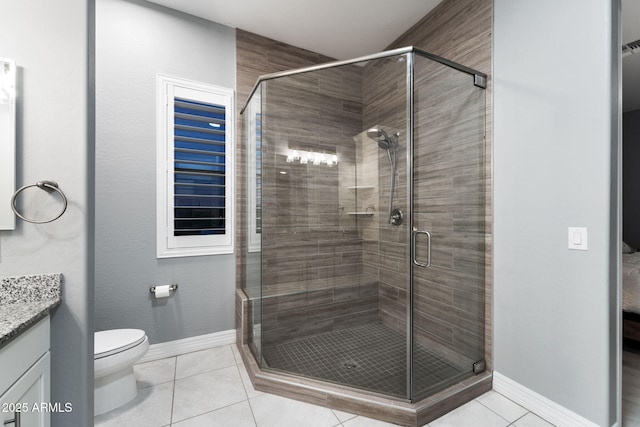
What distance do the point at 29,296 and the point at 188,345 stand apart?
64.9 inches

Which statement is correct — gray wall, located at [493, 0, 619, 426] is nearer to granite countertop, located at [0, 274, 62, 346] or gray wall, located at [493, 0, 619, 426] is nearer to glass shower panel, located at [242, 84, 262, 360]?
glass shower panel, located at [242, 84, 262, 360]

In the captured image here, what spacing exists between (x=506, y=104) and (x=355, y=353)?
1.99 m

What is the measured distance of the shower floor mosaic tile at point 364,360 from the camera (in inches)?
69.1

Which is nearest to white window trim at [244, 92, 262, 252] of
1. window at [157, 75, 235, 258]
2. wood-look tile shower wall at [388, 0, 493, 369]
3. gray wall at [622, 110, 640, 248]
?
window at [157, 75, 235, 258]

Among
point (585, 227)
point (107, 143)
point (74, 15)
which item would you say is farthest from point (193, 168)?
point (585, 227)

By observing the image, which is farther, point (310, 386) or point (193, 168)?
point (193, 168)

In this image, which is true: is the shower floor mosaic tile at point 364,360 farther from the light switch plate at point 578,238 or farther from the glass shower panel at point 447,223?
the light switch plate at point 578,238

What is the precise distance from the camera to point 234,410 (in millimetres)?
1705

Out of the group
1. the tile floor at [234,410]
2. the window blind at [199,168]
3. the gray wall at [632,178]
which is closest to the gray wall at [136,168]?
the window blind at [199,168]

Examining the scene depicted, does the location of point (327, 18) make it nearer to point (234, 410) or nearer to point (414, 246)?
point (414, 246)

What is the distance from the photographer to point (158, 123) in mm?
2312

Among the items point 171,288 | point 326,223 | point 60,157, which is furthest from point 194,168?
point 60,157

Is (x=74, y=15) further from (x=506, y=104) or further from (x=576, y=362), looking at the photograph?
(x=576, y=362)

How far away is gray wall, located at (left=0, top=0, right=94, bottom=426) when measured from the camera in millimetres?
1043
